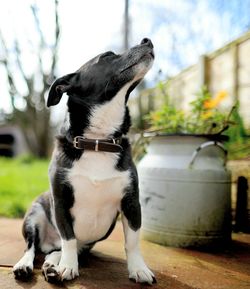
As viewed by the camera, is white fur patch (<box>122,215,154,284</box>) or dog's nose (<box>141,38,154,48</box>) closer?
white fur patch (<box>122,215,154,284</box>)

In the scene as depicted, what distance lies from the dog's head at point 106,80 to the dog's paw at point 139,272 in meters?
0.79

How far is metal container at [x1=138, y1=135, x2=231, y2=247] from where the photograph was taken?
97.0 inches

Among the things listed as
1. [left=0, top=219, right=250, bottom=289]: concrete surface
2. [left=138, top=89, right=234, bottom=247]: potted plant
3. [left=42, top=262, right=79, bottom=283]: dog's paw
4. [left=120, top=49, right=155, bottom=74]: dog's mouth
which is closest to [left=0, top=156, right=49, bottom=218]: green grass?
[left=0, top=219, right=250, bottom=289]: concrete surface

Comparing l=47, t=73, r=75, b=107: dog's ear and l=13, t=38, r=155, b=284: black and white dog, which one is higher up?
l=47, t=73, r=75, b=107: dog's ear

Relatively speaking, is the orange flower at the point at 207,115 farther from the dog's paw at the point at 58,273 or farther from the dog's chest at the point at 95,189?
the dog's paw at the point at 58,273

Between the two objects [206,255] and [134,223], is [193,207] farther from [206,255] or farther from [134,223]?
[134,223]

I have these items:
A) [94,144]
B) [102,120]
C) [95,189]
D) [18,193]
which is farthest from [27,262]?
[18,193]

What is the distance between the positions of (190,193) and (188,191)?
19mm

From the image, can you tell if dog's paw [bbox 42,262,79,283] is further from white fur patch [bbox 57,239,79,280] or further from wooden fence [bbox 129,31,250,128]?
wooden fence [bbox 129,31,250,128]

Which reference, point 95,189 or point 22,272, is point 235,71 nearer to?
point 95,189

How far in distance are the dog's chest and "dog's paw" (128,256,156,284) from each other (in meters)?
0.27

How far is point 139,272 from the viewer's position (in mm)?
1796

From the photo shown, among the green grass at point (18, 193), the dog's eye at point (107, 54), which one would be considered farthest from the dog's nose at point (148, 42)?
the green grass at point (18, 193)

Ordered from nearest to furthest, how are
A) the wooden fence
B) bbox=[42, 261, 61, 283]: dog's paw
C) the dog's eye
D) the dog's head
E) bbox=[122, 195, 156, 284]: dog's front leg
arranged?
bbox=[42, 261, 61, 283]: dog's paw < bbox=[122, 195, 156, 284]: dog's front leg < the dog's head < the dog's eye < the wooden fence
